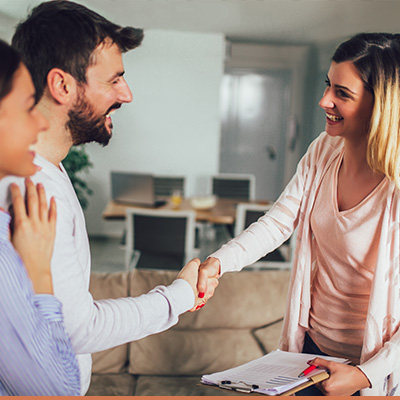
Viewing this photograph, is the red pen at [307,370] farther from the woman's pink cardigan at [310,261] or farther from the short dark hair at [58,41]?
the short dark hair at [58,41]

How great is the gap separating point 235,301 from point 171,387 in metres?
0.46

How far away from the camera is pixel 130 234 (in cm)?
330

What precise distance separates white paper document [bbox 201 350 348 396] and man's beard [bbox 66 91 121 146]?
57 cm

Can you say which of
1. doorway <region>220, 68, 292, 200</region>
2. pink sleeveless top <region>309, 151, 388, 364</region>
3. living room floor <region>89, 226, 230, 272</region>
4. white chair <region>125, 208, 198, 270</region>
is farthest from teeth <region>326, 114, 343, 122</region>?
doorway <region>220, 68, 292, 200</region>

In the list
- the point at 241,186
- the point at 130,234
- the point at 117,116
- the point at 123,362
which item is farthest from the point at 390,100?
the point at 117,116

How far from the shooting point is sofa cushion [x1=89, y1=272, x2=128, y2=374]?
209 centimetres

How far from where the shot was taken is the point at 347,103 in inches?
44.8

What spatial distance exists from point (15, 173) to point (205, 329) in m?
1.63

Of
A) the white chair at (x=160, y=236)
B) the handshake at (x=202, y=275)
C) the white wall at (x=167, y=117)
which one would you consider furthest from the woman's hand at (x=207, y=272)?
the white wall at (x=167, y=117)

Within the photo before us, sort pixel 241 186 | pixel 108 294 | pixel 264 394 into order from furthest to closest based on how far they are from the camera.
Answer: pixel 241 186
pixel 108 294
pixel 264 394

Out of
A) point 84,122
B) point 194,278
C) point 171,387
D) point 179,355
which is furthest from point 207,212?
point 84,122

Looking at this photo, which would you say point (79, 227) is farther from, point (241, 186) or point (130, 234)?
point (241, 186)

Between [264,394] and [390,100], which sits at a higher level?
[390,100]

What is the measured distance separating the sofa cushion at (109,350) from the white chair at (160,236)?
3.49 feet
